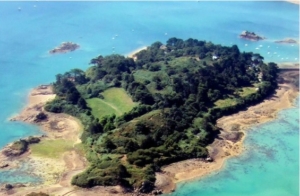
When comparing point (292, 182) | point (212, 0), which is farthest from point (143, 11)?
point (292, 182)

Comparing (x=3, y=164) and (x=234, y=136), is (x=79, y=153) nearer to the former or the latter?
(x=3, y=164)

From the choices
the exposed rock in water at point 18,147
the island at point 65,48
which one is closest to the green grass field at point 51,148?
the exposed rock in water at point 18,147

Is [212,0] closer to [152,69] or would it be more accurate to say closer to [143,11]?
[143,11]

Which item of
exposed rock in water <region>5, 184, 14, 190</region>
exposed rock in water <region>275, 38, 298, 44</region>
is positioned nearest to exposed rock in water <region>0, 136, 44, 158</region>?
exposed rock in water <region>5, 184, 14, 190</region>

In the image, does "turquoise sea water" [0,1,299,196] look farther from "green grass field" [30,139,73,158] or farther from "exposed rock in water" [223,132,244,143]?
"green grass field" [30,139,73,158]

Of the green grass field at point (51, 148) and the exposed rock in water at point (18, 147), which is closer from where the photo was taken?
the exposed rock in water at point (18, 147)

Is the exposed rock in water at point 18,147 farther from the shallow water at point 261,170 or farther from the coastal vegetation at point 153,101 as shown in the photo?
the shallow water at point 261,170
